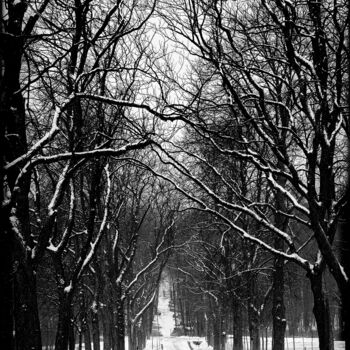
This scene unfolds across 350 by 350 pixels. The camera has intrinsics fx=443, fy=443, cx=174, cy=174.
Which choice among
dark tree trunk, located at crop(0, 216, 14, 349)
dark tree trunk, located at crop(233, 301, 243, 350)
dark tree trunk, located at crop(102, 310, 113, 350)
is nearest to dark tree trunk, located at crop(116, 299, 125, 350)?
dark tree trunk, located at crop(102, 310, 113, 350)

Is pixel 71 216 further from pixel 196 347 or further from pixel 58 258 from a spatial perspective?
pixel 196 347

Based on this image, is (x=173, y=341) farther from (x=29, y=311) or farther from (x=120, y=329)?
(x=29, y=311)

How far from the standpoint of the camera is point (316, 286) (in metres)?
6.64

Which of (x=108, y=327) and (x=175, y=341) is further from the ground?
(x=108, y=327)

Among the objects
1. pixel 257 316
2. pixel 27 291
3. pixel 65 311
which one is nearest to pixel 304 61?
pixel 27 291

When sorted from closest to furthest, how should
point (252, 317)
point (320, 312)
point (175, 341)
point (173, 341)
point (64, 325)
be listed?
point (320, 312)
point (64, 325)
point (252, 317)
point (175, 341)
point (173, 341)

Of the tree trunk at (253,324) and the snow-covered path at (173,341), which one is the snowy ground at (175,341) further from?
the tree trunk at (253,324)

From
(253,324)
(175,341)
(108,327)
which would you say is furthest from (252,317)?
(175,341)

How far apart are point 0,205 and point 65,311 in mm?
3585

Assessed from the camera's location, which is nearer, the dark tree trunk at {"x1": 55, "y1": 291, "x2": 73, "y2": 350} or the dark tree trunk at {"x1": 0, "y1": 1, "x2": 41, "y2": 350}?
the dark tree trunk at {"x1": 0, "y1": 1, "x2": 41, "y2": 350}

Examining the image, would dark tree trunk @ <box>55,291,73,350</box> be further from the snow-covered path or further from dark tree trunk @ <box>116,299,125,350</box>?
dark tree trunk @ <box>116,299,125,350</box>

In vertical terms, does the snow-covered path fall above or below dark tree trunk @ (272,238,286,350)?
below

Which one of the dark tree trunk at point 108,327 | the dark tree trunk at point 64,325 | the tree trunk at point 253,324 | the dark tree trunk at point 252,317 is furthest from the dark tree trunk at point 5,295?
the dark tree trunk at point 108,327

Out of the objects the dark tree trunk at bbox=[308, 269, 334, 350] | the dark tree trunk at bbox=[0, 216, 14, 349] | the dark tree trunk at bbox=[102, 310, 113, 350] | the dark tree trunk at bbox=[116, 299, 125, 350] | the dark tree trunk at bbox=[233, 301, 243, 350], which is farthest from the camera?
the dark tree trunk at bbox=[102, 310, 113, 350]
